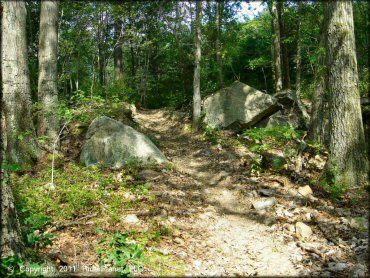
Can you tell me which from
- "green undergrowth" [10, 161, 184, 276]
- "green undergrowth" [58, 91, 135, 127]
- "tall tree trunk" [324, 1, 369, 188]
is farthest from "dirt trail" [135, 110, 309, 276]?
"green undergrowth" [58, 91, 135, 127]

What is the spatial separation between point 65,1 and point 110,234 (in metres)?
15.2

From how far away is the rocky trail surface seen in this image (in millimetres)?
4254

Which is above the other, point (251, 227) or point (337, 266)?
point (251, 227)

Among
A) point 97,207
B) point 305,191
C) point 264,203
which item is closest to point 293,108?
point 305,191

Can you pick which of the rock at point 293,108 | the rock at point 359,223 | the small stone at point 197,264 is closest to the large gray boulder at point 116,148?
the small stone at point 197,264

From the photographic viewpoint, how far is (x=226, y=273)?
4082 mm

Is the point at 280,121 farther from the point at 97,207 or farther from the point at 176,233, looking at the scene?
the point at 97,207

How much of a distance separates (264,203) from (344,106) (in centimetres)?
248

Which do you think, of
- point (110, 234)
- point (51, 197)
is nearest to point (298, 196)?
point (110, 234)

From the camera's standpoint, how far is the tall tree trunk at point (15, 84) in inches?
280

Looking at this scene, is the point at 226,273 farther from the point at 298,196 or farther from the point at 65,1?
the point at 65,1

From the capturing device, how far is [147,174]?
7059 mm

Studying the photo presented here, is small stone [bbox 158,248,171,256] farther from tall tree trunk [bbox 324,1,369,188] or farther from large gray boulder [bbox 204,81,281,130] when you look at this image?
large gray boulder [bbox 204,81,281,130]

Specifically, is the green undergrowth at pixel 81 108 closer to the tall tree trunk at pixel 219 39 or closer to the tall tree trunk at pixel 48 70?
the tall tree trunk at pixel 48 70
